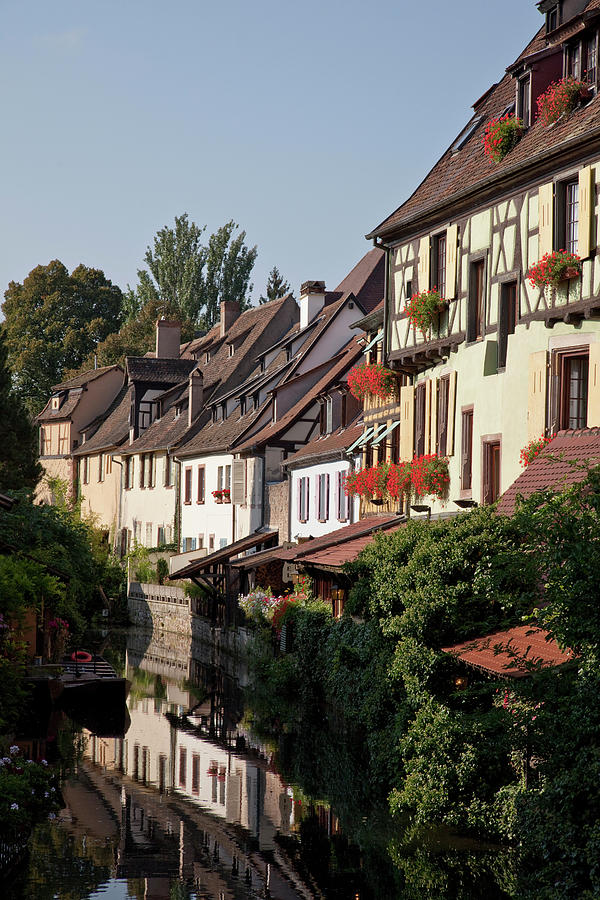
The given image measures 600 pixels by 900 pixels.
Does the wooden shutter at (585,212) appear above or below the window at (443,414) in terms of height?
above

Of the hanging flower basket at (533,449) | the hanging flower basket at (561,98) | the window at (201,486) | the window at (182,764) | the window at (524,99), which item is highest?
the window at (524,99)

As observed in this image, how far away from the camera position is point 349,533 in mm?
29172

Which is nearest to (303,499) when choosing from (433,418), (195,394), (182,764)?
(433,418)

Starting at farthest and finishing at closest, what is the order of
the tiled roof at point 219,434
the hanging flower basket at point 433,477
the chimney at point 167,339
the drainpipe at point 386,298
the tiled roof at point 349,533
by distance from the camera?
1. the chimney at point 167,339
2. the tiled roof at point 219,434
3. the tiled roof at point 349,533
4. the drainpipe at point 386,298
5. the hanging flower basket at point 433,477

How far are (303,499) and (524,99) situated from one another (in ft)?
56.2

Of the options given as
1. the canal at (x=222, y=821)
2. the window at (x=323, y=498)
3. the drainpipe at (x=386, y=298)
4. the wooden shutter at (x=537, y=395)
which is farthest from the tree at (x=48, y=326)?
the wooden shutter at (x=537, y=395)

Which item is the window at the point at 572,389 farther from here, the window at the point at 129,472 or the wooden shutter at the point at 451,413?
the window at the point at 129,472

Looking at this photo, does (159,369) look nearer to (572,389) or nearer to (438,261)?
(438,261)

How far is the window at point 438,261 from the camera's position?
2508 centimetres

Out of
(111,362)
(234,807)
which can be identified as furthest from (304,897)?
(111,362)

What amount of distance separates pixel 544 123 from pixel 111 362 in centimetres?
5084

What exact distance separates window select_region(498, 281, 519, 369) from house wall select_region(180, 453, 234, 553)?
22723 mm

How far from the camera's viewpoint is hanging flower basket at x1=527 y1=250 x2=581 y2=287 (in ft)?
64.7

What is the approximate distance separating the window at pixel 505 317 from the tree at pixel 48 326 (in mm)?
52768
